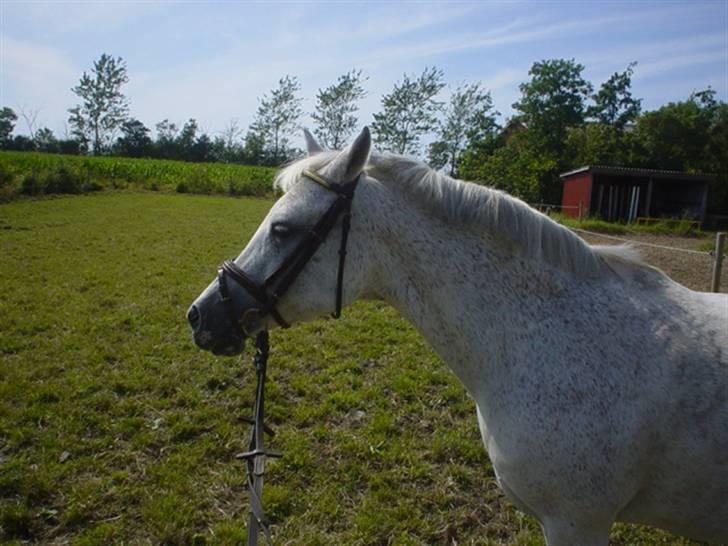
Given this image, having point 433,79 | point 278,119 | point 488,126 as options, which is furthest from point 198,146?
point 488,126

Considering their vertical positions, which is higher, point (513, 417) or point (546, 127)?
point (546, 127)

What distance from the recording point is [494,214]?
6.57 ft

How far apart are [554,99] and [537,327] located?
56043 millimetres

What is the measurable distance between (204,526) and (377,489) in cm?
Result: 132

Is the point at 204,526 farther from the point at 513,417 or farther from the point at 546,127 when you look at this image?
the point at 546,127

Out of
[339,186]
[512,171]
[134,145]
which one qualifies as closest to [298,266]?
[339,186]

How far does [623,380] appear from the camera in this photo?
183 centimetres

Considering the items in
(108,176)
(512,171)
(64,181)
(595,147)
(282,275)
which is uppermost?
(595,147)

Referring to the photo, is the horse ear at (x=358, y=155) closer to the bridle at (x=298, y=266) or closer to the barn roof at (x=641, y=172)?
the bridle at (x=298, y=266)

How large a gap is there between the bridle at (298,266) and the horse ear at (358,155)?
0.14 feet

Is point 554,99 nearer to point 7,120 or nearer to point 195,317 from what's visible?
point 195,317

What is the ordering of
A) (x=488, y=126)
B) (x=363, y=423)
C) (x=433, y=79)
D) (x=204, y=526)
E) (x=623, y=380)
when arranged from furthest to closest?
(x=433, y=79)
(x=488, y=126)
(x=363, y=423)
(x=204, y=526)
(x=623, y=380)

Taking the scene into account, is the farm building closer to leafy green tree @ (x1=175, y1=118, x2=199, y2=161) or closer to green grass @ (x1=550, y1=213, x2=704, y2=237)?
green grass @ (x1=550, y1=213, x2=704, y2=237)

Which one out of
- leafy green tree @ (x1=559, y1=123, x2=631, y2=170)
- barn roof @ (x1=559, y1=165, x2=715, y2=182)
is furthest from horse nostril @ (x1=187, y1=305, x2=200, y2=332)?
leafy green tree @ (x1=559, y1=123, x2=631, y2=170)
